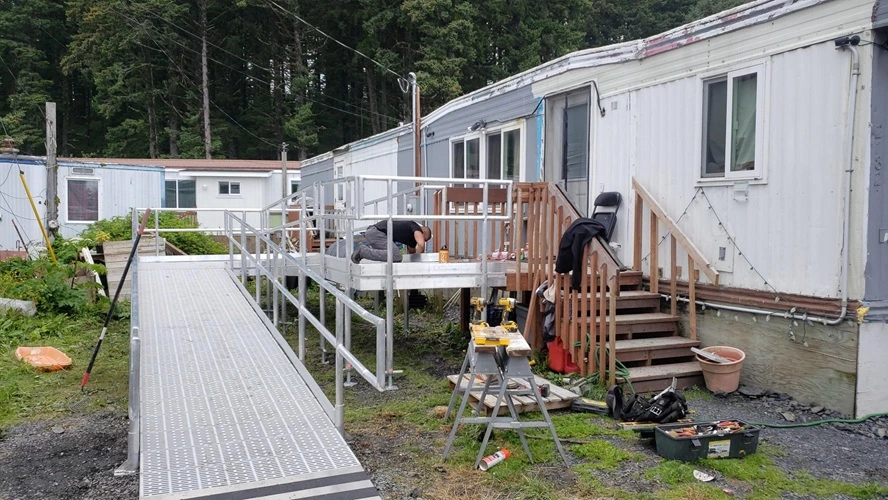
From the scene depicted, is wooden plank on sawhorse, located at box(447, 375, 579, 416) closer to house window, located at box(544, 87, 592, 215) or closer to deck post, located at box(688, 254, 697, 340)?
deck post, located at box(688, 254, 697, 340)

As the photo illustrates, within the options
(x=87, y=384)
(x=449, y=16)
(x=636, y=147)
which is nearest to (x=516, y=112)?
(x=636, y=147)

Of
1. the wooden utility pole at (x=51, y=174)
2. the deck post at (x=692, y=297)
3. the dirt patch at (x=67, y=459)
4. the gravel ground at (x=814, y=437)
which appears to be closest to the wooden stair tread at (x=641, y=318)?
the deck post at (x=692, y=297)

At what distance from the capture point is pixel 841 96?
18.4 ft

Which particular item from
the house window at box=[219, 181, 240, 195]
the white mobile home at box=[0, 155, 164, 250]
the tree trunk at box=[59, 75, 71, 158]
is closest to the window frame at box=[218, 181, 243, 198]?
the house window at box=[219, 181, 240, 195]

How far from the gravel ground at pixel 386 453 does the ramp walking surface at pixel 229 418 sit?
0.30 m

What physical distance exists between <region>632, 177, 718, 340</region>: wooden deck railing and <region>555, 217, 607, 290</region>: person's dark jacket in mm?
964

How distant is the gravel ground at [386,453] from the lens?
428cm

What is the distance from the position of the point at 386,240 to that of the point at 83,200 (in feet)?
47.2

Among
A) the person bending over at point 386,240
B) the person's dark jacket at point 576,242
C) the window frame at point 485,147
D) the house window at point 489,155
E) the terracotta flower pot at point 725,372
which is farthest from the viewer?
the house window at point 489,155

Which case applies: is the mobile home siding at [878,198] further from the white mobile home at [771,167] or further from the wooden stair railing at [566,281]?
the wooden stair railing at [566,281]

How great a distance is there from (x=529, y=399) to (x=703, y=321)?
2381 mm

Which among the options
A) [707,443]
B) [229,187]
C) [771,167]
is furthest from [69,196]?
[707,443]

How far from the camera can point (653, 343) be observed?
22.4ft

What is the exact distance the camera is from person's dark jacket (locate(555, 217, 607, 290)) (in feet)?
21.5
